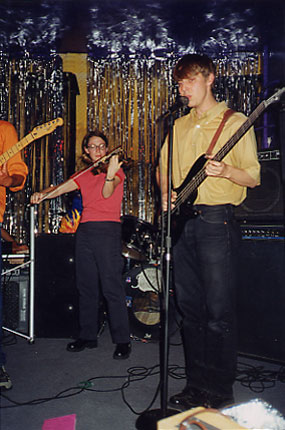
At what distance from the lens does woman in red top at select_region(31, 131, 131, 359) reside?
2.96 meters

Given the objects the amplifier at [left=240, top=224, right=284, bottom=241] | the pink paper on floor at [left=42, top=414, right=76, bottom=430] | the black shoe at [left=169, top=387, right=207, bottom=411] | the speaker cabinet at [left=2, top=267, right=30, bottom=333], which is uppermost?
the amplifier at [left=240, top=224, right=284, bottom=241]

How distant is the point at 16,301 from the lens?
3.66m

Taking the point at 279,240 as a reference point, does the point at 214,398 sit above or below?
below

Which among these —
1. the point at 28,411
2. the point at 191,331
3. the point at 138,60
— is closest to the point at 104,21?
the point at 138,60

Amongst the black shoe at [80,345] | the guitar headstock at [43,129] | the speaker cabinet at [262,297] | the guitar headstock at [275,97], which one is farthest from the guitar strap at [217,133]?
the black shoe at [80,345]

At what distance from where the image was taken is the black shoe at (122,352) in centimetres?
288

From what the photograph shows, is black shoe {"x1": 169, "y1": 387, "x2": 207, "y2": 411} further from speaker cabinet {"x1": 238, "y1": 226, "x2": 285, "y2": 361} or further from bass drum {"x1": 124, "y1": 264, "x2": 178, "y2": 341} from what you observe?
bass drum {"x1": 124, "y1": 264, "x2": 178, "y2": 341}

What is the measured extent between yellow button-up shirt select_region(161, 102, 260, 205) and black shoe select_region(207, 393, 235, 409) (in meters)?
1.05

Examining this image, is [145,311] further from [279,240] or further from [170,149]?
[170,149]

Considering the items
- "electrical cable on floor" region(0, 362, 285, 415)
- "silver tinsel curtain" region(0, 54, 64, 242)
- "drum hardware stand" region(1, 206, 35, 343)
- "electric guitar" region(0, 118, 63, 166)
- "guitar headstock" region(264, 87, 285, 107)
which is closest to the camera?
"guitar headstock" region(264, 87, 285, 107)

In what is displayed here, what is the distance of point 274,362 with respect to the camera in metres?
2.65

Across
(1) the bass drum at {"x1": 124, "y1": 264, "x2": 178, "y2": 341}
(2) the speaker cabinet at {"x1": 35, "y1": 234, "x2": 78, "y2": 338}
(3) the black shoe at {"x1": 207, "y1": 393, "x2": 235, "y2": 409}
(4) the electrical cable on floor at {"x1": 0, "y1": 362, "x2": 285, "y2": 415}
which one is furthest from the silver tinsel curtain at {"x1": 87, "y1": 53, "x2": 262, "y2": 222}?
(3) the black shoe at {"x1": 207, "y1": 393, "x2": 235, "y2": 409}

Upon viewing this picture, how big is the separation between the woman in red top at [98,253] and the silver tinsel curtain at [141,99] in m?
2.27

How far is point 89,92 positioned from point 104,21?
128 cm
